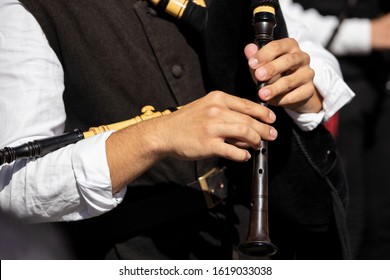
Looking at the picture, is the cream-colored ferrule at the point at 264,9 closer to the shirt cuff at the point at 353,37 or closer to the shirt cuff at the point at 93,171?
the shirt cuff at the point at 93,171

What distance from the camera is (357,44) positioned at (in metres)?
3.06

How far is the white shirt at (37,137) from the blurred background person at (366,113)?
5.42 feet

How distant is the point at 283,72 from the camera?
5.14ft

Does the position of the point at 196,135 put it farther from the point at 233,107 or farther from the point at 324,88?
the point at 324,88

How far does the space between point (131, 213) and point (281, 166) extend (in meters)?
0.38

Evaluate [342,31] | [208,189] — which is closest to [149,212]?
[208,189]

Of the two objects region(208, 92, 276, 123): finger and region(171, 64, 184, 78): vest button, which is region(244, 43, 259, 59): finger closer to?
region(208, 92, 276, 123): finger

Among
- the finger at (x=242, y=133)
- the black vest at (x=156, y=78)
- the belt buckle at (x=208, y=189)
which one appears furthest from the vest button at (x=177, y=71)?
the finger at (x=242, y=133)

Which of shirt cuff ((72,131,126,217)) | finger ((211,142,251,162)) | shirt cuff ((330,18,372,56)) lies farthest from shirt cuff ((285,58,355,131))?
shirt cuff ((330,18,372,56))

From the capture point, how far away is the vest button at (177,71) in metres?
1.77

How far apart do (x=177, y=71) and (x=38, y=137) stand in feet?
1.28

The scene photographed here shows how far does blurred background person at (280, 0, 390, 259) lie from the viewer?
3.05 metres

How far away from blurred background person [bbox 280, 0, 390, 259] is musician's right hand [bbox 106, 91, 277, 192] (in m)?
1.68
